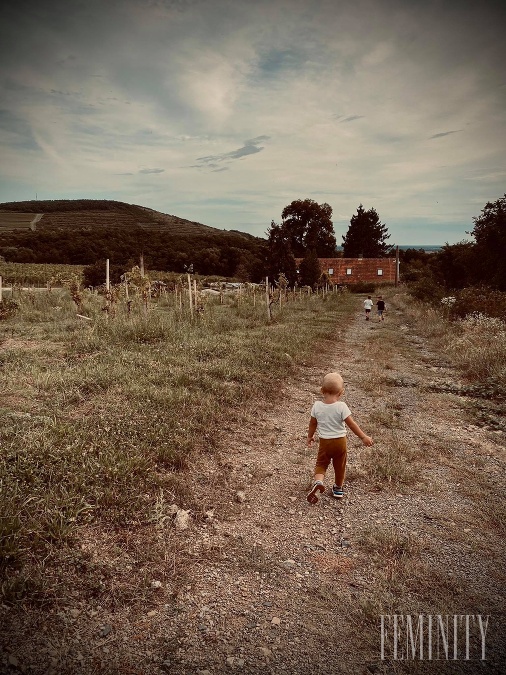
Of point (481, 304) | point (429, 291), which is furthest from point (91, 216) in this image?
point (481, 304)

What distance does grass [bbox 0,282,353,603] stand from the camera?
2.93m

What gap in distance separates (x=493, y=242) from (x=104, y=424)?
2052 cm

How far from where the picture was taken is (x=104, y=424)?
4.75m

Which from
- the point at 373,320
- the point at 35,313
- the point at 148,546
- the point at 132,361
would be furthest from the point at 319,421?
the point at 373,320

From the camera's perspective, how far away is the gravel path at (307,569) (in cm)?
232

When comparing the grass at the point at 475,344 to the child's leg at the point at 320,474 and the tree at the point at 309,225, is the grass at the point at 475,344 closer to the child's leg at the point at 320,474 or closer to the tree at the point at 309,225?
the child's leg at the point at 320,474

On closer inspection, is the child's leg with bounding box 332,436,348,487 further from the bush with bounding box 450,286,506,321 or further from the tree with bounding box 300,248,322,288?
the tree with bounding box 300,248,322,288

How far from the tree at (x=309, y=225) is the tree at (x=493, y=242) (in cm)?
4006

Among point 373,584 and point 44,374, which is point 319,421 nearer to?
point 373,584

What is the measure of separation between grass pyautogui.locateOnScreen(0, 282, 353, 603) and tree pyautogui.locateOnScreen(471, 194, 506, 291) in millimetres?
13767

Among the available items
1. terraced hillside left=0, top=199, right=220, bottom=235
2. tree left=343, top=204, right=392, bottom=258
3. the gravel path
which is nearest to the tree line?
tree left=343, top=204, right=392, bottom=258

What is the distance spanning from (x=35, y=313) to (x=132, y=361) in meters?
8.67

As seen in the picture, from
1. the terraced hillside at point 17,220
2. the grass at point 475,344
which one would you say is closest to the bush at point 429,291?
the grass at point 475,344

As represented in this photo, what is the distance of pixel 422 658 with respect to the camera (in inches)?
91.8
